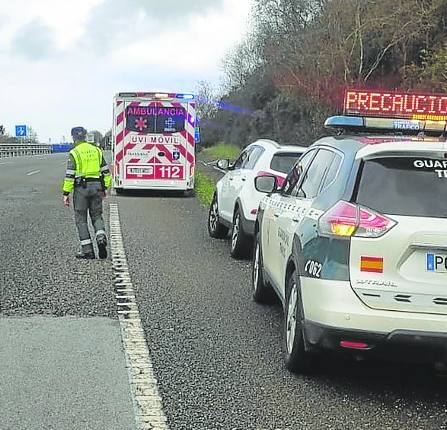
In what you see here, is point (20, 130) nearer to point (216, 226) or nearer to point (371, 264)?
point (216, 226)

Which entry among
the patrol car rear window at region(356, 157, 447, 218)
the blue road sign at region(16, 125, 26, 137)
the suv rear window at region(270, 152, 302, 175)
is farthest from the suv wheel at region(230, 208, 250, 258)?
the blue road sign at region(16, 125, 26, 137)

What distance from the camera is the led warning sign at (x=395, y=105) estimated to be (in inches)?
275

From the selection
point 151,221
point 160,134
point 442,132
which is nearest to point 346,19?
point 160,134

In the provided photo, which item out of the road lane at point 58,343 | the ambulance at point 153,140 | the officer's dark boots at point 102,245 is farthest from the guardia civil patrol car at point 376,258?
the ambulance at point 153,140

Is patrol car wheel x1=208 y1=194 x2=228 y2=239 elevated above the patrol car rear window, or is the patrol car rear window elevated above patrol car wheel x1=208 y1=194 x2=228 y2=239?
the patrol car rear window

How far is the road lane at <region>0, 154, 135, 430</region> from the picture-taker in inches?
184

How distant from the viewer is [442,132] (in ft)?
21.2

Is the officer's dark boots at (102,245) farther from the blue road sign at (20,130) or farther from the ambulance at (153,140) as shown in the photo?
the blue road sign at (20,130)

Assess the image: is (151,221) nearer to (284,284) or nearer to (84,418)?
(284,284)

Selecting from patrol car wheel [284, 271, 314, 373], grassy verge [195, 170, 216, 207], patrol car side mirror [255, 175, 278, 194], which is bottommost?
grassy verge [195, 170, 216, 207]

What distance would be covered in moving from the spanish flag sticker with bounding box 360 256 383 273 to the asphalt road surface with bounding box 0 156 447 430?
2.85 ft

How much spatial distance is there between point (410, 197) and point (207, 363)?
1911 mm

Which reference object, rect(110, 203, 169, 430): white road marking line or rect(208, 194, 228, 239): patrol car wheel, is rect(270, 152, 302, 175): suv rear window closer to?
rect(208, 194, 228, 239): patrol car wheel

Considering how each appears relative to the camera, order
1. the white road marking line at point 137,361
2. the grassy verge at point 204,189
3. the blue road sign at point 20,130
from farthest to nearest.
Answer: the blue road sign at point 20,130
the grassy verge at point 204,189
the white road marking line at point 137,361
